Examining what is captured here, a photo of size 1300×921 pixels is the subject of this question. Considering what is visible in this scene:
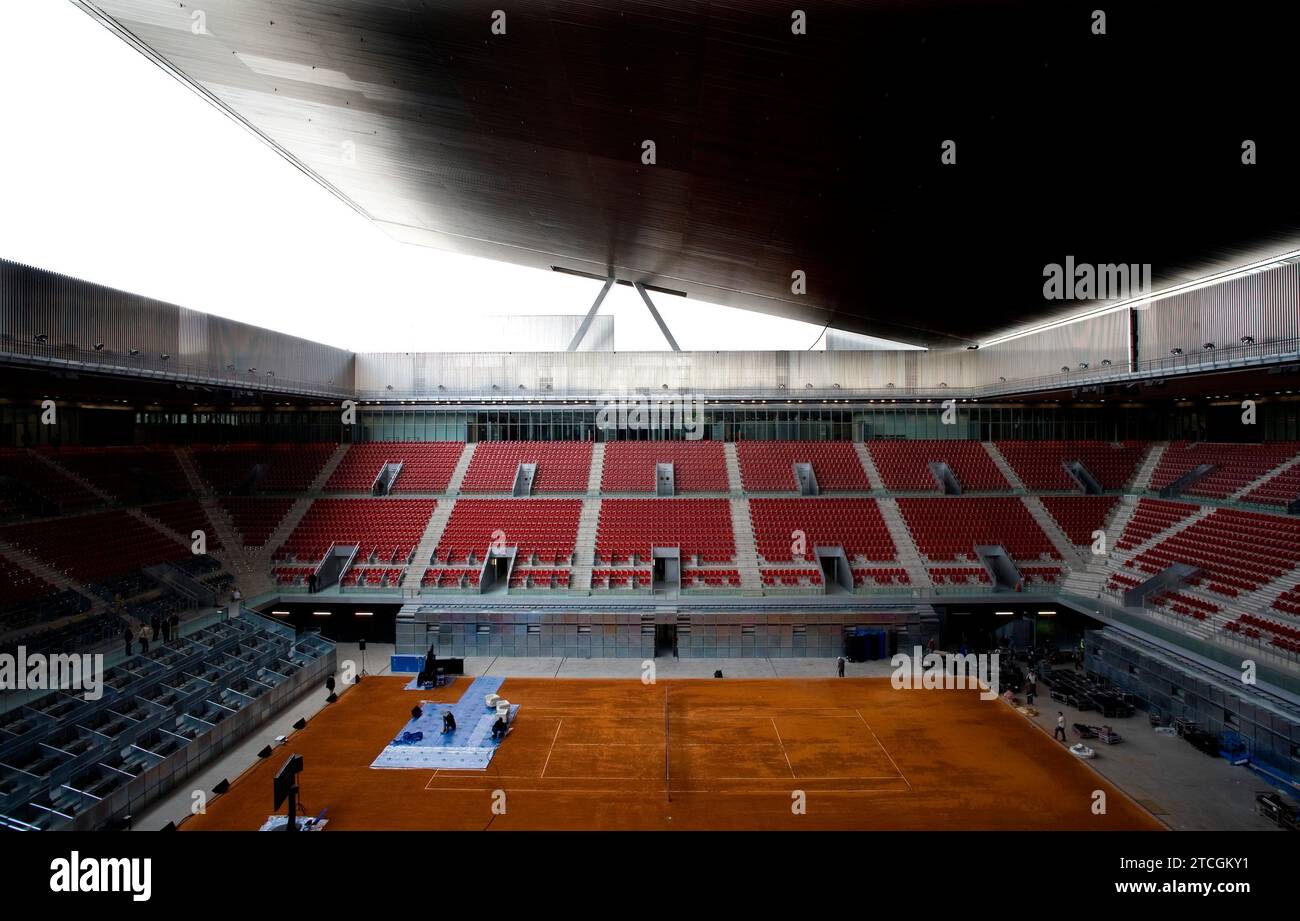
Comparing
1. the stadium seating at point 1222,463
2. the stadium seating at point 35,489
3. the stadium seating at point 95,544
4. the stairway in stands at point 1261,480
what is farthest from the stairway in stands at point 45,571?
the stadium seating at point 1222,463

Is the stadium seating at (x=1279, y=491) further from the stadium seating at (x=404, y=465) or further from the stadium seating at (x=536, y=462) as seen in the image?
the stadium seating at (x=404, y=465)

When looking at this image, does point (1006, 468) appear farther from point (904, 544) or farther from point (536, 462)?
point (536, 462)

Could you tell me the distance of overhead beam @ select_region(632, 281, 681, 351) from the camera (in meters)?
36.7

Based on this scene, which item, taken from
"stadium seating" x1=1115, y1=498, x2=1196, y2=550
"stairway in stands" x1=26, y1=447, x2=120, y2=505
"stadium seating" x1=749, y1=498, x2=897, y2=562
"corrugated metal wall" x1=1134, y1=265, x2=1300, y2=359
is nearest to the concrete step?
"stadium seating" x1=1115, y1=498, x2=1196, y2=550

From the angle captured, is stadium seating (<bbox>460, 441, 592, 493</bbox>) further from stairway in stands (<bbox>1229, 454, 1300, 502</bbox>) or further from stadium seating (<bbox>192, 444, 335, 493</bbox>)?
stairway in stands (<bbox>1229, 454, 1300, 502</bbox>)

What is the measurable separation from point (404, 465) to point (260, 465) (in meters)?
7.53

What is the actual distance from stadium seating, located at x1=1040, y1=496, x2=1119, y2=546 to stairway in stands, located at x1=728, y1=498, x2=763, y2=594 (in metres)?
14.3

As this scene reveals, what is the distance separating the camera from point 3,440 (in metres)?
27.8

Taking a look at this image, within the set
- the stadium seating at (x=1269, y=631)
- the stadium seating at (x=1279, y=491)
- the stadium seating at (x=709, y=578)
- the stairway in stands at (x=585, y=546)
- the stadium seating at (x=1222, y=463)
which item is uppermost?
the stadium seating at (x=1222, y=463)

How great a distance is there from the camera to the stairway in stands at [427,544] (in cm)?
2769

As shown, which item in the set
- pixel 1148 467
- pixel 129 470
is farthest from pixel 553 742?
pixel 1148 467

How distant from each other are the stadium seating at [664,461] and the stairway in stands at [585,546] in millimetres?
1882
